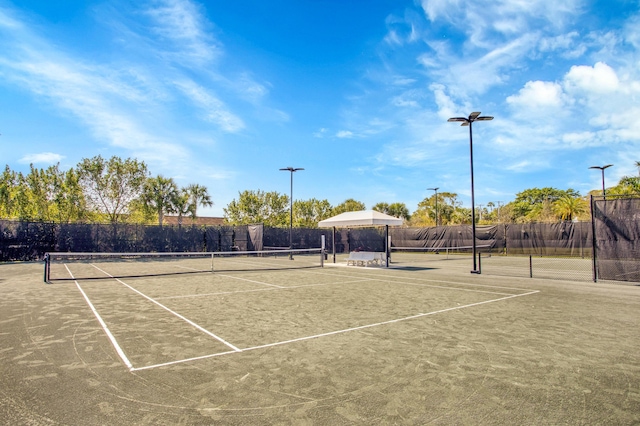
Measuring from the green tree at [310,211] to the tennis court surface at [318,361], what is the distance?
5426 cm

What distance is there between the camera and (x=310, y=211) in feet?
214

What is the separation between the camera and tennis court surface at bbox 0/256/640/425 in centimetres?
357

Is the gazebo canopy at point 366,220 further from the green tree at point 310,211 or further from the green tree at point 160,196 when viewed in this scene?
the green tree at point 310,211

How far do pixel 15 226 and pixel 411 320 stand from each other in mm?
28738

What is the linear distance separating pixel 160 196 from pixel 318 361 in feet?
137

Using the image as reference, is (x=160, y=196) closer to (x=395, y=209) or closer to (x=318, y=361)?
(x=318, y=361)

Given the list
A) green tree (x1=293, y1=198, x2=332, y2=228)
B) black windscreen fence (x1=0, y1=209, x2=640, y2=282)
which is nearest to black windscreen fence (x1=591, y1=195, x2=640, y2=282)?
black windscreen fence (x1=0, y1=209, x2=640, y2=282)

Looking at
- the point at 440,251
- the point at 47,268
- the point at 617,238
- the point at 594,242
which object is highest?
the point at 617,238

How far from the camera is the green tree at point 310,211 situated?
64188 millimetres

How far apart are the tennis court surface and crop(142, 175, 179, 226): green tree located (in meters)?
31.7

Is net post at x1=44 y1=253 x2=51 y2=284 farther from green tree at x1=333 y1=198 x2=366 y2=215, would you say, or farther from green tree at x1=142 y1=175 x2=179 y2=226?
green tree at x1=333 y1=198 x2=366 y2=215

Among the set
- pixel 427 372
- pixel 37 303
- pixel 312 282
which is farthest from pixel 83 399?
pixel 312 282

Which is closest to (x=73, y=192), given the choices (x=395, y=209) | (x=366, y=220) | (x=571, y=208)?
(x=366, y=220)

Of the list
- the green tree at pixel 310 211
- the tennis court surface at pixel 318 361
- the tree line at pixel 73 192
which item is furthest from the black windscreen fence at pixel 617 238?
the green tree at pixel 310 211
